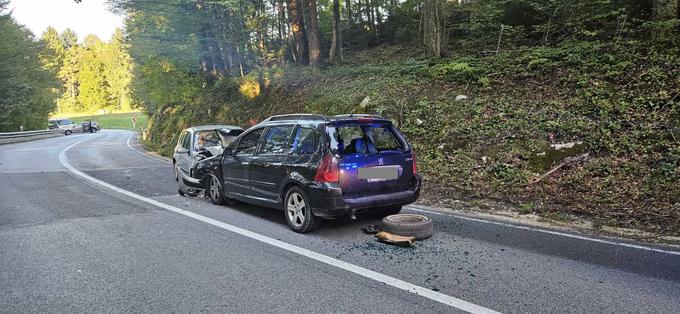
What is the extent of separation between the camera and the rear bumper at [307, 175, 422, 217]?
5.68m

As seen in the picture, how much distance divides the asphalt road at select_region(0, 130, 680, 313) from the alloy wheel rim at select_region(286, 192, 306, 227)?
19cm

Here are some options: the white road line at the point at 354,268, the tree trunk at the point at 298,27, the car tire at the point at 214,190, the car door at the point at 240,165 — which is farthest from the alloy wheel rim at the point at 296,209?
the tree trunk at the point at 298,27

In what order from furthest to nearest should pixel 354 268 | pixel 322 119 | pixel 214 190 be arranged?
1. pixel 214 190
2. pixel 322 119
3. pixel 354 268

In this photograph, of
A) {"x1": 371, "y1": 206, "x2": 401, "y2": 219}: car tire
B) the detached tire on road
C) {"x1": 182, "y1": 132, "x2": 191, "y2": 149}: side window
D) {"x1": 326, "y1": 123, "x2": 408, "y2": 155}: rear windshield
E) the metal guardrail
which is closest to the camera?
the detached tire on road

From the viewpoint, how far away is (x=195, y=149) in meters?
10.3

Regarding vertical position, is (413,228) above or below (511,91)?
below

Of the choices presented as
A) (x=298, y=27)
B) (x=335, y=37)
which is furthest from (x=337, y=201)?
(x=298, y=27)

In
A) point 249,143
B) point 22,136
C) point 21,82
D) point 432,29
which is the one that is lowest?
point 22,136

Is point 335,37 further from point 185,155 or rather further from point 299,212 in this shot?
point 299,212

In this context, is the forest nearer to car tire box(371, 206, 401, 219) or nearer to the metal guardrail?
car tire box(371, 206, 401, 219)

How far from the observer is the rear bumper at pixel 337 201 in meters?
5.68

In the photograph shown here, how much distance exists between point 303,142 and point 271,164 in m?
0.76

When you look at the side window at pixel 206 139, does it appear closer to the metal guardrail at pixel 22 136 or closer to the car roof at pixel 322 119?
the car roof at pixel 322 119

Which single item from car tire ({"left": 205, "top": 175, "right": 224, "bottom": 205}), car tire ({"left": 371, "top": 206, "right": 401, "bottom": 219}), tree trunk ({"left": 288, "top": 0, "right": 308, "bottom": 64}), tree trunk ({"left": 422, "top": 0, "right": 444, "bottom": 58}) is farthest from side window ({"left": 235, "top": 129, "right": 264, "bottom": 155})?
tree trunk ({"left": 288, "top": 0, "right": 308, "bottom": 64})
